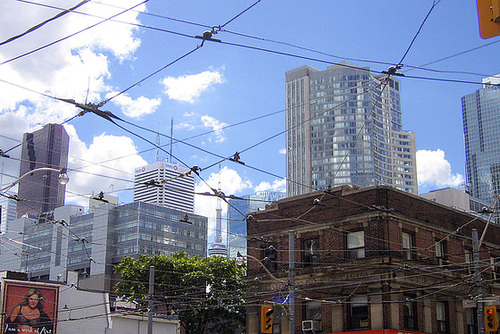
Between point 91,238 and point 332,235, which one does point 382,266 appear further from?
point 91,238

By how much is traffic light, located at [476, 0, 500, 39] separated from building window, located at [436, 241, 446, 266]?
32.0 meters

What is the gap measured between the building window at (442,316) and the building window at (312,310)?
693cm

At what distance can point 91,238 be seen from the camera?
169625mm

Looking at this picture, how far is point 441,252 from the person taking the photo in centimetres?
3844

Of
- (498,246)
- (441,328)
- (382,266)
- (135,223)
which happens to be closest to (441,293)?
(441,328)

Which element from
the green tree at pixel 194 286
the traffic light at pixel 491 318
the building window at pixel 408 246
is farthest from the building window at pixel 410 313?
the green tree at pixel 194 286

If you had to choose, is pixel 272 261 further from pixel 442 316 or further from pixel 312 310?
pixel 442 316

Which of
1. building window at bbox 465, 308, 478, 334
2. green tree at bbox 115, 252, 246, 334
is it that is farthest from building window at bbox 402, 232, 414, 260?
green tree at bbox 115, 252, 246, 334

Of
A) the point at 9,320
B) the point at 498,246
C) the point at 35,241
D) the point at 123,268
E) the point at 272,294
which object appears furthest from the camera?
the point at 35,241

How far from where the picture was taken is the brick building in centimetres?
3434

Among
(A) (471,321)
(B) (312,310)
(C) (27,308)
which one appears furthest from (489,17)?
(C) (27,308)

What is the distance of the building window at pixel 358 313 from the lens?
34438 millimetres

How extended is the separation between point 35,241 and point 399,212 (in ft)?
555

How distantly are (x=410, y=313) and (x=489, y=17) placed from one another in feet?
99.1
